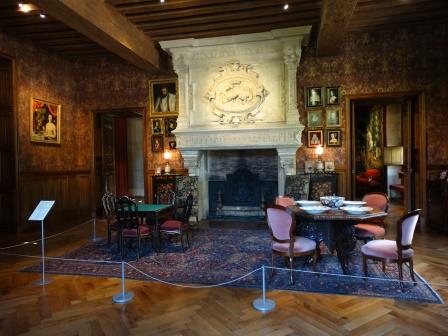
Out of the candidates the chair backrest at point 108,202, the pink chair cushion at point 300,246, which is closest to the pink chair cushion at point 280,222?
the pink chair cushion at point 300,246

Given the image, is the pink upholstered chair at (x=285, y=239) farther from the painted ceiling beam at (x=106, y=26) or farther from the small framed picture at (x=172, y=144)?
the small framed picture at (x=172, y=144)

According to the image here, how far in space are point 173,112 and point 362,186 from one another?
7674mm

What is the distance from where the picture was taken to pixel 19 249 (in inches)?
205

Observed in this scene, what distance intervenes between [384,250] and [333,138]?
154 inches

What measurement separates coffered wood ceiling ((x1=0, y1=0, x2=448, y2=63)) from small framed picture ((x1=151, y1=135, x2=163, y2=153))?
2.30 meters

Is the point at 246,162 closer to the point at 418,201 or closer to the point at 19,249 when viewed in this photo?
the point at 418,201

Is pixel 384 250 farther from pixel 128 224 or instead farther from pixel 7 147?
pixel 7 147

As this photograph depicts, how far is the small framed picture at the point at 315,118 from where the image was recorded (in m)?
6.98

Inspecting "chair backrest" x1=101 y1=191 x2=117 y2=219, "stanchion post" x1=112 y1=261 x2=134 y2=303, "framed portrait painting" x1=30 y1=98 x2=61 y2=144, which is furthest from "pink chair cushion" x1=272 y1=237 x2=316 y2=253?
"framed portrait painting" x1=30 y1=98 x2=61 y2=144

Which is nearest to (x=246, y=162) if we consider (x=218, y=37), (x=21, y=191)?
(x=218, y=37)

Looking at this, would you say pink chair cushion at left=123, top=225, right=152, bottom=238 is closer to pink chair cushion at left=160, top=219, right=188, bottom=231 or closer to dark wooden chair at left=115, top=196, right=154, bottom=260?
dark wooden chair at left=115, top=196, right=154, bottom=260

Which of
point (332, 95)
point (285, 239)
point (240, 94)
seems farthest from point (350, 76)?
point (285, 239)

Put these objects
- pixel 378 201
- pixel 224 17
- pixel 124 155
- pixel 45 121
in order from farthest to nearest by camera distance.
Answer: pixel 124 155 < pixel 45 121 < pixel 224 17 < pixel 378 201

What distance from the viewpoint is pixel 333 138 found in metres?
6.95
